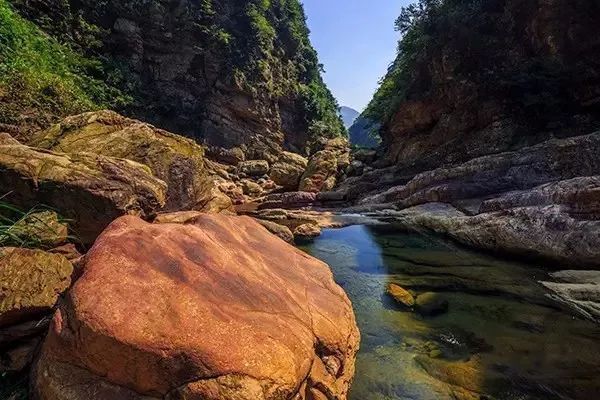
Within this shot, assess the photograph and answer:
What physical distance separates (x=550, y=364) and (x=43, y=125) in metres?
14.4

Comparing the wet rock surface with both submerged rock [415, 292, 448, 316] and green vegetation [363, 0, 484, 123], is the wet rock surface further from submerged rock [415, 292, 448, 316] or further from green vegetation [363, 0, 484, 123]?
green vegetation [363, 0, 484, 123]

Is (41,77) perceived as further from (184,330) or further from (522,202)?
(522,202)

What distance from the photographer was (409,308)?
6273 millimetres

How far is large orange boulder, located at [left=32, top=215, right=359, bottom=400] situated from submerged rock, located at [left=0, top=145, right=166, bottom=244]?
1.15 m

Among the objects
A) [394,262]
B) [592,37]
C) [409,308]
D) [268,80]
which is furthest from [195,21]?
[409,308]

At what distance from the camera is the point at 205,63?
121ft

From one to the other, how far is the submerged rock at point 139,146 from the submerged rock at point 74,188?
8.02 feet

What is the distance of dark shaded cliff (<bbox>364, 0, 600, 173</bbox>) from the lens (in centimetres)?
1883

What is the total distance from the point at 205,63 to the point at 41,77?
2359cm

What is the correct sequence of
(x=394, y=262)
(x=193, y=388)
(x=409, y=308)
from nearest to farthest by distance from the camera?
1. (x=193, y=388)
2. (x=409, y=308)
3. (x=394, y=262)

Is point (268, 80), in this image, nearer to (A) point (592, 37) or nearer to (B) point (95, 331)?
(A) point (592, 37)

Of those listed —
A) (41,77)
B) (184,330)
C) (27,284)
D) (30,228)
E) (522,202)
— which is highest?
(522,202)

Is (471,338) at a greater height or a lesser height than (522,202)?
lesser

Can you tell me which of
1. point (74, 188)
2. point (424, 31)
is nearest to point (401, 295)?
point (74, 188)
